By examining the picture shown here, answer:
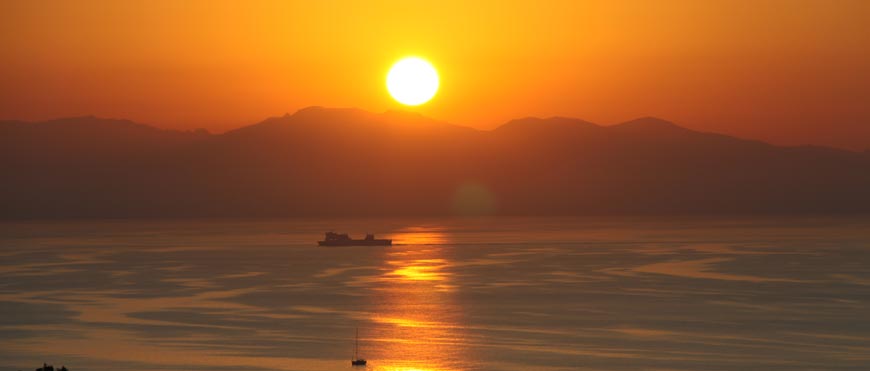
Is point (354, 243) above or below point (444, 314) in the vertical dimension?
above

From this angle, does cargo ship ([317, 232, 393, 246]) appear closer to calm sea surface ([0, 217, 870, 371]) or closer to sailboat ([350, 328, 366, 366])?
calm sea surface ([0, 217, 870, 371])

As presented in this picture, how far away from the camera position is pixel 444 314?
70.8 metres

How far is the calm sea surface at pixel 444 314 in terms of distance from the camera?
167 feet

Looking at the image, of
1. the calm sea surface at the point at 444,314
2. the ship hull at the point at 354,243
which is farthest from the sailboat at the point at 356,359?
the ship hull at the point at 354,243

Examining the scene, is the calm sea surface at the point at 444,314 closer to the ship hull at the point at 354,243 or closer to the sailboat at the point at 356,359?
the sailboat at the point at 356,359

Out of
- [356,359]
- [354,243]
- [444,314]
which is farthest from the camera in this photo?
[354,243]

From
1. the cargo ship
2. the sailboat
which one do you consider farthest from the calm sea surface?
the cargo ship

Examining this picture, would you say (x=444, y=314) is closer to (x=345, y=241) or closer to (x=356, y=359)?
(x=356, y=359)

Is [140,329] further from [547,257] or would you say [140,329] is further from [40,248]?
[40,248]

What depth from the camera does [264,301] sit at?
80188 millimetres

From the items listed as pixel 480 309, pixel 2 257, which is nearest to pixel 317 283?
pixel 480 309

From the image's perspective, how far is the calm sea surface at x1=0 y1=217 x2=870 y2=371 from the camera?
Result: 50.8m

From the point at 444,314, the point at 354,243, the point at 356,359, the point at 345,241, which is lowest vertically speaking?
the point at 356,359

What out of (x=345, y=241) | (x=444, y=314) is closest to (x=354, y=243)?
(x=345, y=241)
